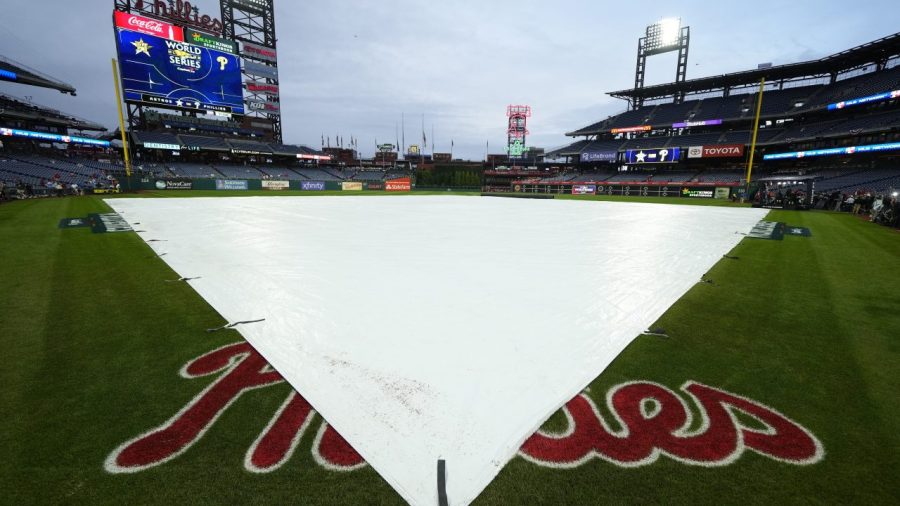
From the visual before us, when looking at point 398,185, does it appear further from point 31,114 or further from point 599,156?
point 31,114

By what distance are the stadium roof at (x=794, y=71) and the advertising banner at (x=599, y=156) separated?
470 inches

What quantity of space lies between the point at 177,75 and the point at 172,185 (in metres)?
16.8

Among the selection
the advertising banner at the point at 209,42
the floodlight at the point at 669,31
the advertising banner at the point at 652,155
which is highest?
the floodlight at the point at 669,31

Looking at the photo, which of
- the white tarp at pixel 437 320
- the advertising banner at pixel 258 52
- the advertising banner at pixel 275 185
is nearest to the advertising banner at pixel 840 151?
the white tarp at pixel 437 320

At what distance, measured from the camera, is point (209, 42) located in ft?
153

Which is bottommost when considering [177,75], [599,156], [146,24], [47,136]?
[599,156]

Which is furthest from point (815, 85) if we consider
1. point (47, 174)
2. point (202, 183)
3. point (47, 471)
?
point (47, 174)

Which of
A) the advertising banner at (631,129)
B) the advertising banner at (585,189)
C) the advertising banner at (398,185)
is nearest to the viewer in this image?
the advertising banner at (585,189)

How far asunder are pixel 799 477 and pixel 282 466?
3.29 metres

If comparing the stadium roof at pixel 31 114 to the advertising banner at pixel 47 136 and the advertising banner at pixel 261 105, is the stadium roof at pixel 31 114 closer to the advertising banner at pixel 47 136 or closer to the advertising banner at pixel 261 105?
the advertising banner at pixel 47 136

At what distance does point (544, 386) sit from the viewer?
10.5ft

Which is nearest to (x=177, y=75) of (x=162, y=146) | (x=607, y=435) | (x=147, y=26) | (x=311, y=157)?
(x=147, y=26)

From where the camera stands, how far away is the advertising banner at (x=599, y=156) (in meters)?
57.0

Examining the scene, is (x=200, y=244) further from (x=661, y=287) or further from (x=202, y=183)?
(x=202, y=183)
